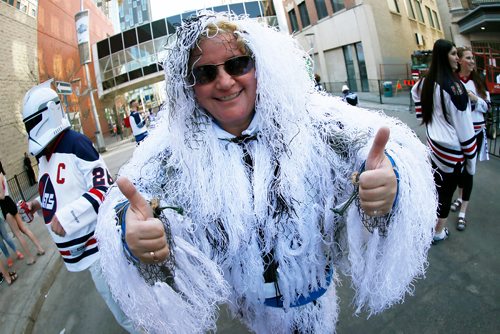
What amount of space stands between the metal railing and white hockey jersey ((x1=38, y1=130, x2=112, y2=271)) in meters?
6.37

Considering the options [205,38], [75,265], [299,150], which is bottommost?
[75,265]

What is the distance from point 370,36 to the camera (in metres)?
14.9

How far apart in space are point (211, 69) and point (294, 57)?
0.39 m

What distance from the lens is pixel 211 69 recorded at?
52.4 inches

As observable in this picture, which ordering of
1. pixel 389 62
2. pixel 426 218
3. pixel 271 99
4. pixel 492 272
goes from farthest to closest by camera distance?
pixel 389 62, pixel 492 272, pixel 271 99, pixel 426 218

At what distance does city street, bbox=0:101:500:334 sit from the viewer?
227 centimetres

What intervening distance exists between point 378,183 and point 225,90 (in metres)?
0.72

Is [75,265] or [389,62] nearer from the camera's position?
[75,265]

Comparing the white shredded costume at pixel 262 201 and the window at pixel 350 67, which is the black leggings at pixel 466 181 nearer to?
the white shredded costume at pixel 262 201

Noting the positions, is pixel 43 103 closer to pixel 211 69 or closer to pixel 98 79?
pixel 211 69

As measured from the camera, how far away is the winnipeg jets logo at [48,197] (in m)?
2.26

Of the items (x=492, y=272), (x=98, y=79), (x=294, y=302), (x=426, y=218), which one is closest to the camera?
(x=426, y=218)

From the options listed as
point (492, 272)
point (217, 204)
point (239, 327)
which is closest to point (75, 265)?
point (239, 327)

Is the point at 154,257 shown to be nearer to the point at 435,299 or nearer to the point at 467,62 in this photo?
the point at 435,299
